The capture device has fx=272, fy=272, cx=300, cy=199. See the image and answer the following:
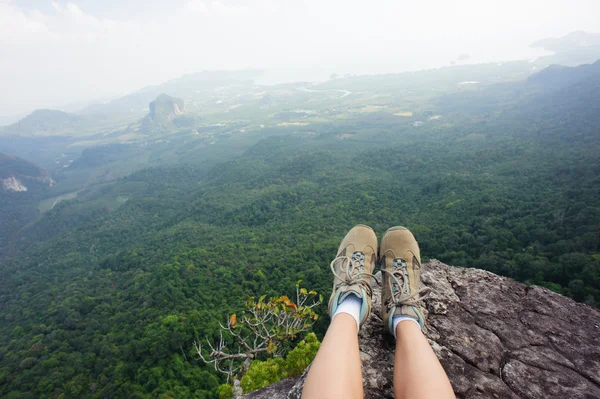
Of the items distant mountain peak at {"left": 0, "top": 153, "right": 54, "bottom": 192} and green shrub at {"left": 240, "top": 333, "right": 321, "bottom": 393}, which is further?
distant mountain peak at {"left": 0, "top": 153, "right": 54, "bottom": 192}

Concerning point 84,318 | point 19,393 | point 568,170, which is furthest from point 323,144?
point 19,393

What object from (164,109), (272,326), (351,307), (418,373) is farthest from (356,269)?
(164,109)

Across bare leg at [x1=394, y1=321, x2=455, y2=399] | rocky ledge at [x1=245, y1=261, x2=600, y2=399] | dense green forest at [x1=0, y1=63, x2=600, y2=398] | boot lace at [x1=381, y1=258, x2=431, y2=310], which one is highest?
bare leg at [x1=394, y1=321, x2=455, y2=399]

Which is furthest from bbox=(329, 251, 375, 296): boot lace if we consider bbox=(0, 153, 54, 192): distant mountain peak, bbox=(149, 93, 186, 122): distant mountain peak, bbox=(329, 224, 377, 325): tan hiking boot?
bbox=(149, 93, 186, 122): distant mountain peak

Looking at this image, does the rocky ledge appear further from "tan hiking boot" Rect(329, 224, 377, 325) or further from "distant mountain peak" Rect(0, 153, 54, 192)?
"distant mountain peak" Rect(0, 153, 54, 192)

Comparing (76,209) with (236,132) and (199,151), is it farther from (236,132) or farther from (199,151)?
(236,132)

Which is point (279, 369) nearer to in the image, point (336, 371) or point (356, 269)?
point (356, 269)
